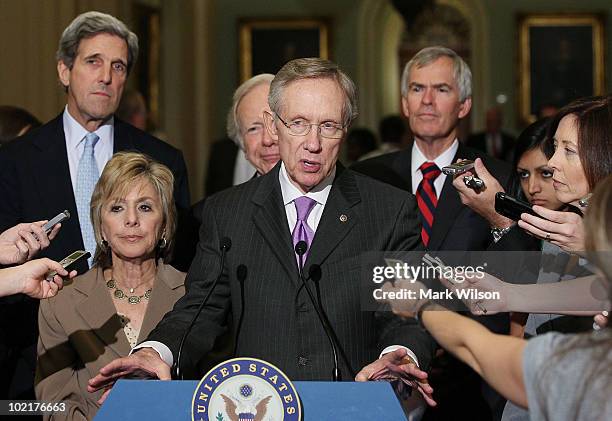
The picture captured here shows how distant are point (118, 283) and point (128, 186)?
1.10ft

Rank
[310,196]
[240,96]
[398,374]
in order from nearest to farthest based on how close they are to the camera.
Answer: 1. [398,374]
2. [310,196]
3. [240,96]

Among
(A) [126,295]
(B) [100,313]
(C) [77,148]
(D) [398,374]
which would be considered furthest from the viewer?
(C) [77,148]

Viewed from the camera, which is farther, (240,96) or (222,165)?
(222,165)

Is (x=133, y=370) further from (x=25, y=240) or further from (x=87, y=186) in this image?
(x=87, y=186)

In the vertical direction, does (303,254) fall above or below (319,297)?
above

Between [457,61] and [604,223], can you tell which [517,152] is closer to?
[457,61]

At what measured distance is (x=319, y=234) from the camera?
3234mm

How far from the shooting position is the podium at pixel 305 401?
2.57m

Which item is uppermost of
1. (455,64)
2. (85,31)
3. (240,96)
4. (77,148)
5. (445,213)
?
(85,31)

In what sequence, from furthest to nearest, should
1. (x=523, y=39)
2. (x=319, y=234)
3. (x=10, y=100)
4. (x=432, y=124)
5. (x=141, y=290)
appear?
(x=523, y=39), (x=10, y=100), (x=432, y=124), (x=141, y=290), (x=319, y=234)

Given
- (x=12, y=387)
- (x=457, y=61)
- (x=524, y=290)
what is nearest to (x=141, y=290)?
(x=12, y=387)

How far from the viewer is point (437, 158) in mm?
4742

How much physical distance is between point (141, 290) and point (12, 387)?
67 centimetres

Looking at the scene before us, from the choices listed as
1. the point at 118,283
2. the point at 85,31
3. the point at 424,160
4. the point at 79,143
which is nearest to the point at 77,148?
the point at 79,143
